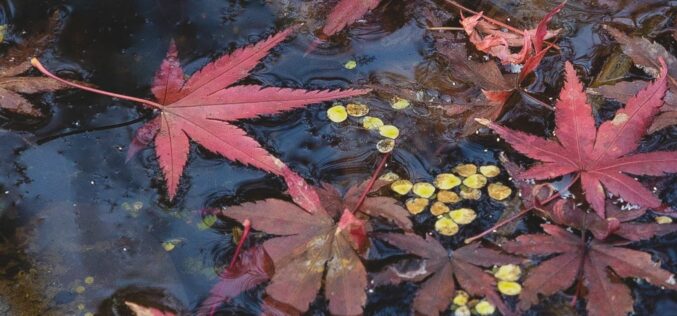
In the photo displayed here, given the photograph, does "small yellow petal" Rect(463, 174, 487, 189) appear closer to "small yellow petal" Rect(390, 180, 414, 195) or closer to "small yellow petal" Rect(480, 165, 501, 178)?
"small yellow petal" Rect(480, 165, 501, 178)

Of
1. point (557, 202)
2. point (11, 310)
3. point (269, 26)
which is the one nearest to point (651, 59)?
point (557, 202)

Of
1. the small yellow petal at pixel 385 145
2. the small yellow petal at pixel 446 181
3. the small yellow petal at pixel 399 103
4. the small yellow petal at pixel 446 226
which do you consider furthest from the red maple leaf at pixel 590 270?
the small yellow petal at pixel 399 103

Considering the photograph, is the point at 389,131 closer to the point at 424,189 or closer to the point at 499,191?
the point at 424,189

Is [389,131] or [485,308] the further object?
[389,131]

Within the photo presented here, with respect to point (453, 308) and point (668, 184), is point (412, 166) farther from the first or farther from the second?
point (668, 184)

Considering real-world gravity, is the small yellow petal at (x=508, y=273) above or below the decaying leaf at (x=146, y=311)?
above

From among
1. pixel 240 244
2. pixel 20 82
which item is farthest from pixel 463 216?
pixel 20 82

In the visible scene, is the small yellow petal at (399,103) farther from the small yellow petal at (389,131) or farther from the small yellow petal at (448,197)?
the small yellow petal at (448,197)
